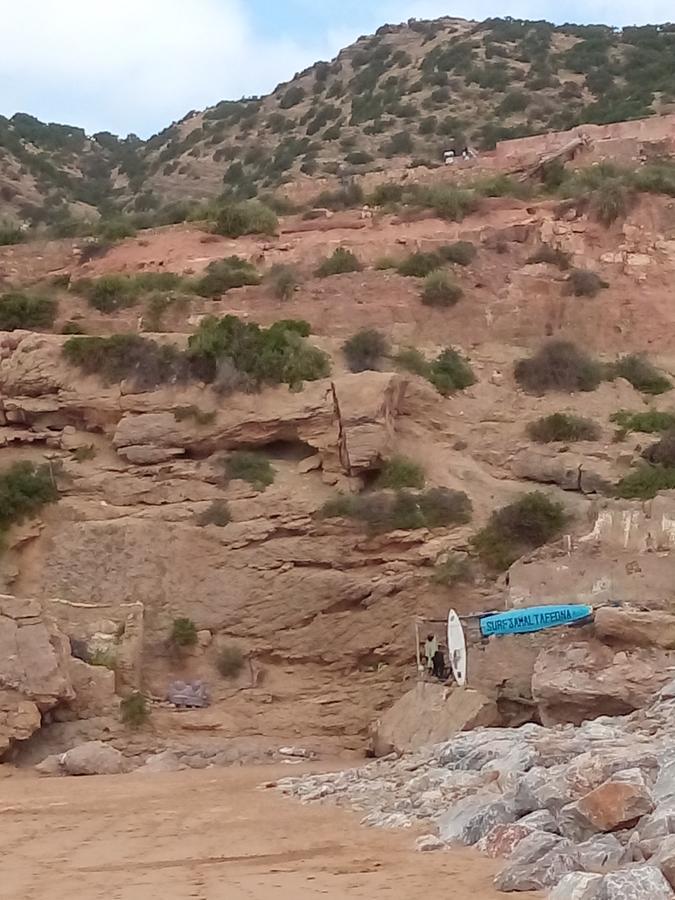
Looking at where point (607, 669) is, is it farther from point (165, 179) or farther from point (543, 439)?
point (165, 179)

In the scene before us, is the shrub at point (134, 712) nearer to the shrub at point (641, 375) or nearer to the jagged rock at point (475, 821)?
the jagged rock at point (475, 821)

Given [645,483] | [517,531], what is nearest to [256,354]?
[517,531]

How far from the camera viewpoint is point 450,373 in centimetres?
2142

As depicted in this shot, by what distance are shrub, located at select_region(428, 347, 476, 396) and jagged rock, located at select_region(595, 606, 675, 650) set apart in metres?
8.48

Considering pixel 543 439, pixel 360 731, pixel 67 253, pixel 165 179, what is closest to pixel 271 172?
pixel 165 179

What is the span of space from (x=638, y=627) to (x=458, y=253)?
44.6ft

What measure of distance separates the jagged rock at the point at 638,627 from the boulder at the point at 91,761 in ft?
19.6

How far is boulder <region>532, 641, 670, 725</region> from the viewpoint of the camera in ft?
40.1

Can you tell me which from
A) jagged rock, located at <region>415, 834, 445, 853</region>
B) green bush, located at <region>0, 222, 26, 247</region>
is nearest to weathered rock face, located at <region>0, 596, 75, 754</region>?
jagged rock, located at <region>415, 834, 445, 853</region>

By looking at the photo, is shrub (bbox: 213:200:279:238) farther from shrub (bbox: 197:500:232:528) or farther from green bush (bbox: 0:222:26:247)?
shrub (bbox: 197:500:232:528)

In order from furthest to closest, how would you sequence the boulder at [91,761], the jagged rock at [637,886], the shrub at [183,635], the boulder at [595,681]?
the shrub at [183,635] → the boulder at [91,761] → the boulder at [595,681] → the jagged rock at [637,886]

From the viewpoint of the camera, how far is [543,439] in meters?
20.1

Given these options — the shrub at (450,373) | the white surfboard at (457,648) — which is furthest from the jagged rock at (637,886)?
the shrub at (450,373)

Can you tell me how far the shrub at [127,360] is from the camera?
64.8 feet
